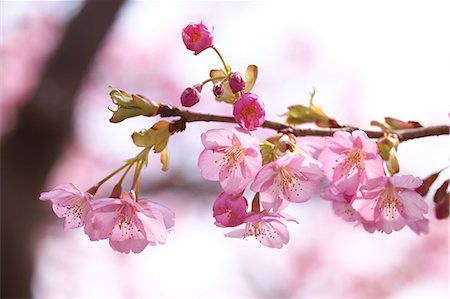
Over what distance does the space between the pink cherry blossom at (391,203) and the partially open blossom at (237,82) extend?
26 cm

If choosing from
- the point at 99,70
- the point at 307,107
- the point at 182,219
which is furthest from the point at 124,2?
the point at 182,219

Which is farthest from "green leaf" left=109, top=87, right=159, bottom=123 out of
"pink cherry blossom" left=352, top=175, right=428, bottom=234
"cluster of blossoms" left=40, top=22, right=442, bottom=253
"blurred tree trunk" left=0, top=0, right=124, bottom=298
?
"blurred tree trunk" left=0, top=0, right=124, bottom=298

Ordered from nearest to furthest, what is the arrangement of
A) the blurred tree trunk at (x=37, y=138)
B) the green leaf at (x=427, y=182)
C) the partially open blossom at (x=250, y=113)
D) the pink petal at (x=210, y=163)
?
1. the partially open blossom at (x=250, y=113)
2. the pink petal at (x=210, y=163)
3. the green leaf at (x=427, y=182)
4. the blurred tree trunk at (x=37, y=138)

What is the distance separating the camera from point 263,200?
42.0 inches

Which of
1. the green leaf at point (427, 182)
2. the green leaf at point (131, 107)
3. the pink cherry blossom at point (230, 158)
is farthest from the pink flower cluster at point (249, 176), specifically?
the green leaf at point (427, 182)

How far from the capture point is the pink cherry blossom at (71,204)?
1.06m

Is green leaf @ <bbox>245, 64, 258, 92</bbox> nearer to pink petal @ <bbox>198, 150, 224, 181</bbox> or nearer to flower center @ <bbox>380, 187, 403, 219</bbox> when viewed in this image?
pink petal @ <bbox>198, 150, 224, 181</bbox>

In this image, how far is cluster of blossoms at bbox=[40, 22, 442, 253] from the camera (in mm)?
1018

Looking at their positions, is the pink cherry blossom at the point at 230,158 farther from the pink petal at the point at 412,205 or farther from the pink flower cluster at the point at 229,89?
the pink petal at the point at 412,205

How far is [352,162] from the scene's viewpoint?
103 centimetres

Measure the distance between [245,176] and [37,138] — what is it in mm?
2605

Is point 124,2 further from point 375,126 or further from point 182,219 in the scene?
point 182,219

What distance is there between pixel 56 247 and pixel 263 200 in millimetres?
6297

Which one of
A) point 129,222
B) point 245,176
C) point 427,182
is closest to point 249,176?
point 245,176
